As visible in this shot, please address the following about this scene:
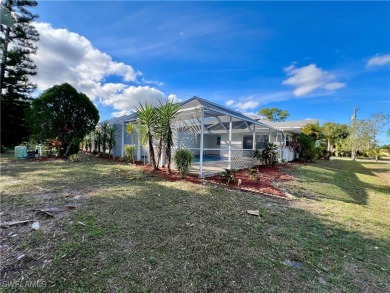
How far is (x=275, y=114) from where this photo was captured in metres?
48.3

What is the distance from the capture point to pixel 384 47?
39.9ft

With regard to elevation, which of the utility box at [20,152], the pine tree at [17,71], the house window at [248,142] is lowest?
the utility box at [20,152]

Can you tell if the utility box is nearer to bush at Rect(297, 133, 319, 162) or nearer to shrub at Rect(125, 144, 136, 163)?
shrub at Rect(125, 144, 136, 163)

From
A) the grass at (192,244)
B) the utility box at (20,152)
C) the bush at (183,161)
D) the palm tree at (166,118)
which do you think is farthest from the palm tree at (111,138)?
the grass at (192,244)

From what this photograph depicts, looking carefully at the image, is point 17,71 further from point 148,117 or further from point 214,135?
point 214,135

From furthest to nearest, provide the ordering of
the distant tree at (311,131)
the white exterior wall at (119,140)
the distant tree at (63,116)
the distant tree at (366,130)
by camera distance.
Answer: the distant tree at (311,131)
the distant tree at (366,130)
the white exterior wall at (119,140)
the distant tree at (63,116)

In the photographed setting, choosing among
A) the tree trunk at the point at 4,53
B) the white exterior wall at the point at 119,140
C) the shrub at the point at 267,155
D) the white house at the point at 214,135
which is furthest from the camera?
the tree trunk at the point at 4,53

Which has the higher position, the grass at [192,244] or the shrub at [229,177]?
the shrub at [229,177]

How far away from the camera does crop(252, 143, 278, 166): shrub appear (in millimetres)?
12461

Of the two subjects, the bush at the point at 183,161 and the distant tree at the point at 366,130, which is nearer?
the bush at the point at 183,161

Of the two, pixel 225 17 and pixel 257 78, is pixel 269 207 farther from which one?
pixel 257 78

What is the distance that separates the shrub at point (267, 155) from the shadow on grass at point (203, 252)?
8.22 meters

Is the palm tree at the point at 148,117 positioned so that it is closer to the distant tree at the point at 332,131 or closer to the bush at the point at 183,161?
the bush at the point at 183,161

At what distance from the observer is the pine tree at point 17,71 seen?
15.8 m
